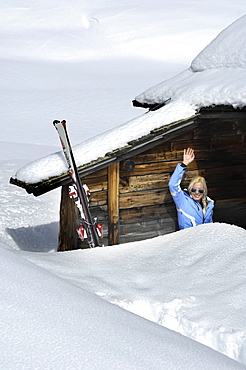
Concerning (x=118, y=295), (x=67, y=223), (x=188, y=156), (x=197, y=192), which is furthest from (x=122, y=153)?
(x=118, y=295)

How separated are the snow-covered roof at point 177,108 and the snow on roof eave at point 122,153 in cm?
5

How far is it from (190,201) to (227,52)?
2.31 metres

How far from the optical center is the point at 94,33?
42938 millimetres

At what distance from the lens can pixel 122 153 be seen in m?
6.62

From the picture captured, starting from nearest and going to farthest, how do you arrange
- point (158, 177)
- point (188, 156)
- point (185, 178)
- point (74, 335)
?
point (74, 335)
point (188, 156)
point (158, 177)
point (185, 178)

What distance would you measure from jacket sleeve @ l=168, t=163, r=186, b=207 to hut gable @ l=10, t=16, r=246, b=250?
421 mm

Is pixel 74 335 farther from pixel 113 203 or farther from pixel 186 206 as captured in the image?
pixel 113 203

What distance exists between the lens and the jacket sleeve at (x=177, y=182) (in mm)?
6949

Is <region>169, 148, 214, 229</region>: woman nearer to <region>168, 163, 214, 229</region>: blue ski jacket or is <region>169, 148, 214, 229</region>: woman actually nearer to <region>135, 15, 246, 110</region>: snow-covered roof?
<region>168, 163, 214, 229</region>: blue ski jacket

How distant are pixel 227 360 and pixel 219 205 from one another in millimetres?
5395

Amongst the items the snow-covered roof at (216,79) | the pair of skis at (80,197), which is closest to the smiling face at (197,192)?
the snow-covered roof at (216,79)

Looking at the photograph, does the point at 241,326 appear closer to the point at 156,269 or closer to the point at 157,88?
the point at 156,269

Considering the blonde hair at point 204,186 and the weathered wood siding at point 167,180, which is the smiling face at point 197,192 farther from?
the weathered wood siding at point 167,180

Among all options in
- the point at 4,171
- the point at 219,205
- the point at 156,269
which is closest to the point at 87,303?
the point at 156,269
